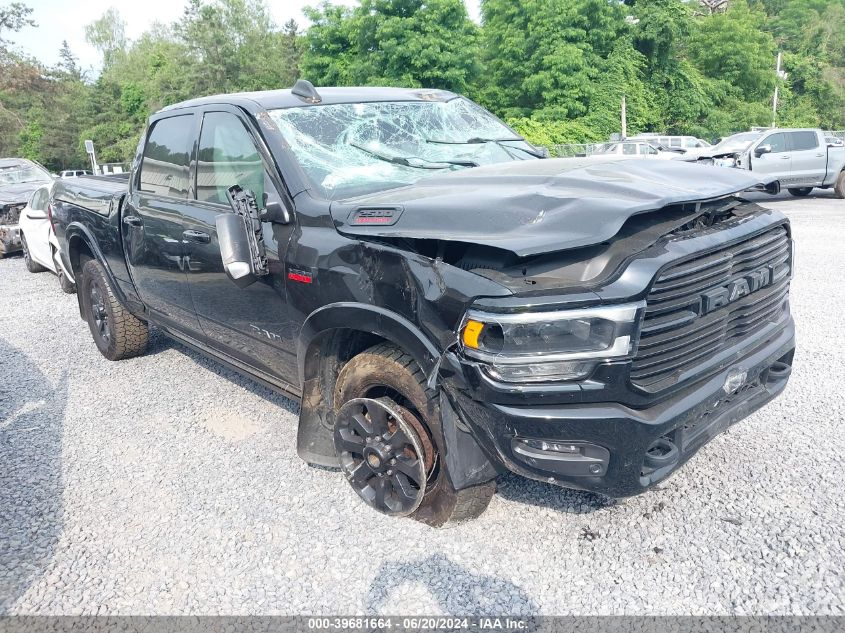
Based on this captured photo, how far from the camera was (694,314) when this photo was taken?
2502 millimetres

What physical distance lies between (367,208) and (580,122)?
34194 millimetres

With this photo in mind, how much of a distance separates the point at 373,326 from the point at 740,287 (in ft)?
4.93

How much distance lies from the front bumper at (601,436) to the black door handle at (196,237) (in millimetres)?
1918

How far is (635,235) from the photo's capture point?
2.49m

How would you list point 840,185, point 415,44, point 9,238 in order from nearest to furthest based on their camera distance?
1. point 9,238
2. point 840,185
3. point 415,44

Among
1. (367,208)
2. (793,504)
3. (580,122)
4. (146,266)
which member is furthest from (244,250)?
(580,122)

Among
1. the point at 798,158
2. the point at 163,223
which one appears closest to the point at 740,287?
the point at 163,223

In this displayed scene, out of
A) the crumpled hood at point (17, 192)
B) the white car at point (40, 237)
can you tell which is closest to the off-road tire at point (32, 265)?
the white car at point (40, 237)

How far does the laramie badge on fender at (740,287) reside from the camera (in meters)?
2.55

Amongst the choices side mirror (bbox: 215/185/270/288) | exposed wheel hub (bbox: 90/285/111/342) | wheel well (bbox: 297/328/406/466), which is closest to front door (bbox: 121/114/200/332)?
side mirror (bbox: 215/185/270/288)

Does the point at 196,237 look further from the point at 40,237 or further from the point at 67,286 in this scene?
the point at 40,237

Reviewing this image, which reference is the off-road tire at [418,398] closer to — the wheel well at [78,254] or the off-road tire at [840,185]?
the wheel well at [78,254]

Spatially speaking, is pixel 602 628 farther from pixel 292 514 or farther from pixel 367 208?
pixel 367 208

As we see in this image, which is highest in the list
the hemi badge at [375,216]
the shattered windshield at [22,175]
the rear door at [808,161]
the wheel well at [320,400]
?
the hemi badge at [375,216]
